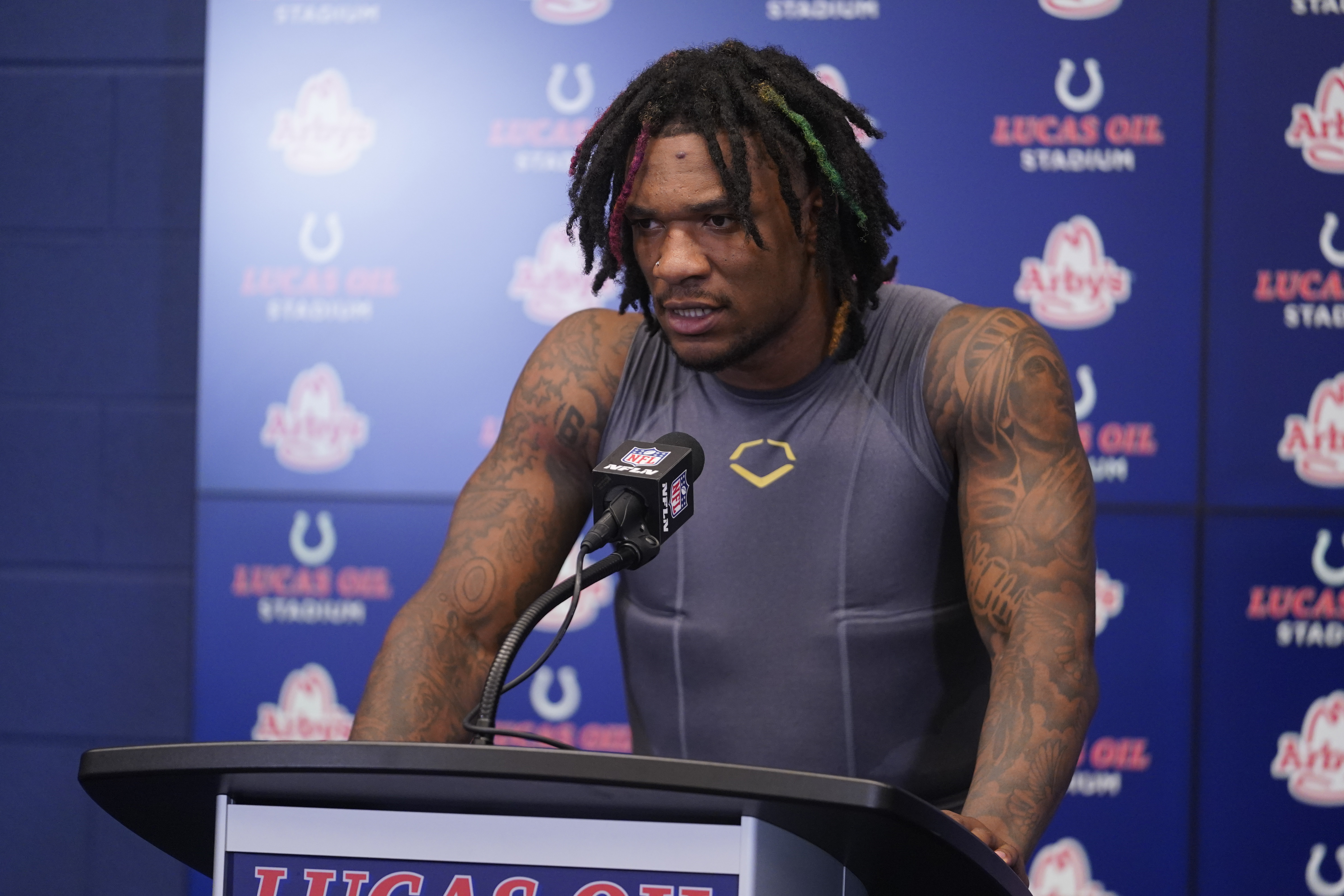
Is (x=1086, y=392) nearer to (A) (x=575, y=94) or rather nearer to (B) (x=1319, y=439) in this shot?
(B) (x=1319, y=439)

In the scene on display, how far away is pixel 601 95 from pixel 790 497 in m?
1.32

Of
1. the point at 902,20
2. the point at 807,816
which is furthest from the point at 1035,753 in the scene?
the point at 902,20

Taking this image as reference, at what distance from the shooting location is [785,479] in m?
1.44

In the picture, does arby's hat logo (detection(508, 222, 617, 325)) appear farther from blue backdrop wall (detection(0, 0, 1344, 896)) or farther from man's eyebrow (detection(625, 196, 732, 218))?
man's eyebrow (detection(625, 196, 732, 218))

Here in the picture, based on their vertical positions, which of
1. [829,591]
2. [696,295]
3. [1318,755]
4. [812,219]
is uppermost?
[812,219]

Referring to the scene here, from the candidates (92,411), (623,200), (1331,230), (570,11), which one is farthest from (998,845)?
(92,411)

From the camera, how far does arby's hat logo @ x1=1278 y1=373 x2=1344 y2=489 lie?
230cm

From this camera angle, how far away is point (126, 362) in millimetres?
2902

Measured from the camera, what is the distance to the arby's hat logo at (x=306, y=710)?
2.53 metres

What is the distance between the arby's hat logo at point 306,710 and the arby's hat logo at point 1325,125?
7.34ft

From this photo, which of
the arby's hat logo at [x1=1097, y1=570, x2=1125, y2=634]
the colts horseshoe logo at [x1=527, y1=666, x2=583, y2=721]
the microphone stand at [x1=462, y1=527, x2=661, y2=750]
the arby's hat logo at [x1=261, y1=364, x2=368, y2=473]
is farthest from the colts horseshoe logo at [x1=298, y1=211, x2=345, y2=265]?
the microphone stand at [x1=462, y1=527, x2=661, y2=750]

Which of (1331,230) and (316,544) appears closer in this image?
(1331,230)

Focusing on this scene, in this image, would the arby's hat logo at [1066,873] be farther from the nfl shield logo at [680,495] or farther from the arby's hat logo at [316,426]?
the nfl shield logo at [680,495]

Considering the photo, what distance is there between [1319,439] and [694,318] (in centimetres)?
156
